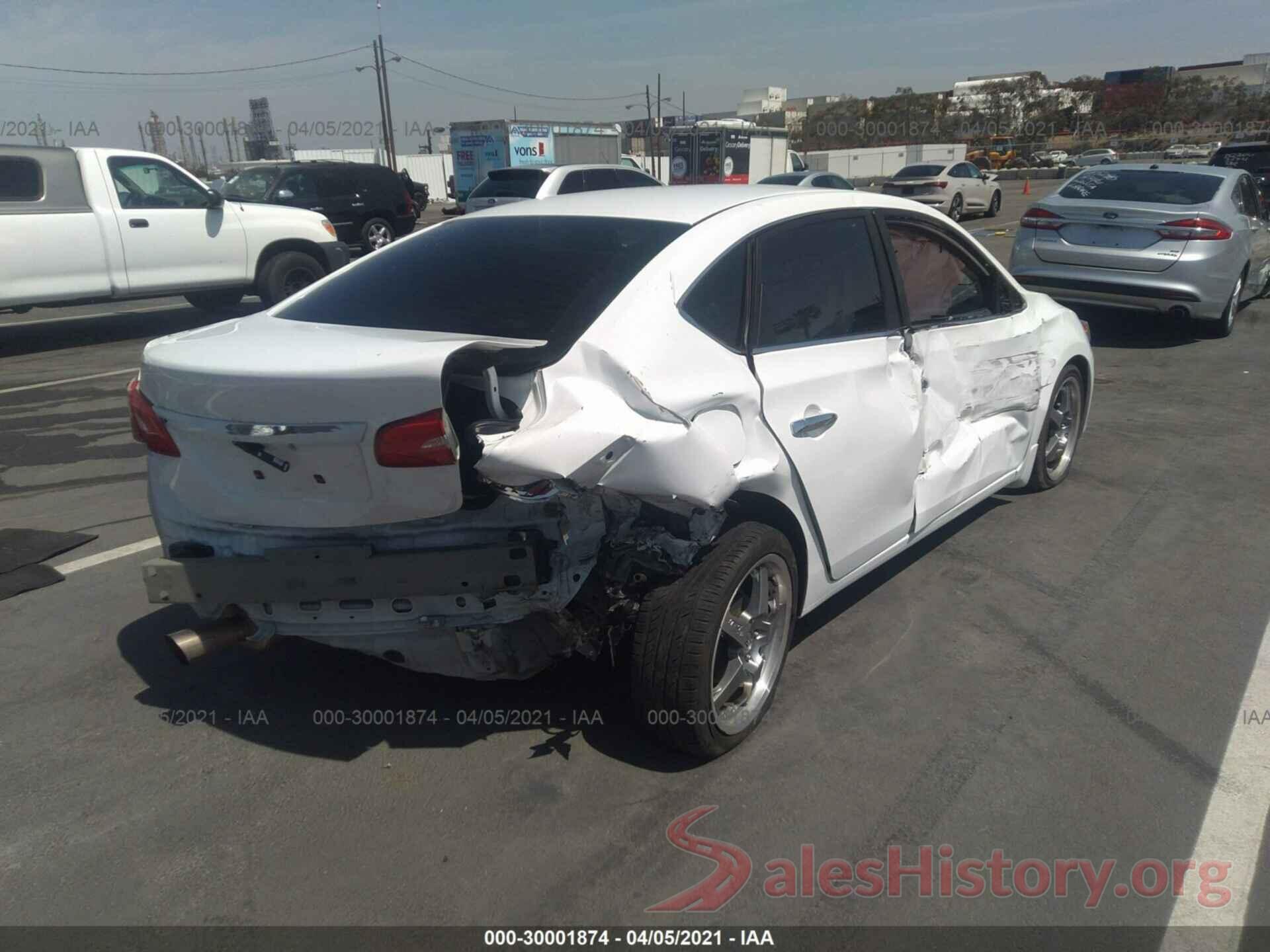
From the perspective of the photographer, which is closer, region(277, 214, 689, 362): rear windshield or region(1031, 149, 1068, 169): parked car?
region(277, 214, 689, 362): rear windshield

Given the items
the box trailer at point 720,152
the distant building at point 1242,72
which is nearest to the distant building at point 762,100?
the distant building at point 1242,72

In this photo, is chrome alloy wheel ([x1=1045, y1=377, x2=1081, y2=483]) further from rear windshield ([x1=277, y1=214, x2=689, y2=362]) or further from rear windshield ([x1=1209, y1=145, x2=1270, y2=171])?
rear windshield ([x1=1209, y1=145, x2=1270, y2=171])

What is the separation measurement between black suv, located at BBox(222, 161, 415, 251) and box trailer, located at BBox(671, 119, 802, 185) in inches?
752

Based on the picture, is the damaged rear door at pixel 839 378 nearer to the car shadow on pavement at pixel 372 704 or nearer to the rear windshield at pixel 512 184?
the car shadow on pavement at pixel 372 704

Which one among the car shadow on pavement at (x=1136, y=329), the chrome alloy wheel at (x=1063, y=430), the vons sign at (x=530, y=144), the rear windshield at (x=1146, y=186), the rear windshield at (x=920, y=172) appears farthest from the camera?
the vons sign at (x=530, y=144)

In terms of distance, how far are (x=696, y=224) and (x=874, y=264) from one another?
0.92m

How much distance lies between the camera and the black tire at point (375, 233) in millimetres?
16531

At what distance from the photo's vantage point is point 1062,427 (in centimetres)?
555

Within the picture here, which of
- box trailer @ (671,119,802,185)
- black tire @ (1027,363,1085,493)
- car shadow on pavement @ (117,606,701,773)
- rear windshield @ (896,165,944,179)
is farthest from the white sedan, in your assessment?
box trailer @ (671,119,802,185)

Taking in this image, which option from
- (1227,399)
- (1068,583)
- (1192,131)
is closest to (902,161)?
(1192,131)

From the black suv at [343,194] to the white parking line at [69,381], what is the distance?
6861 millimetres

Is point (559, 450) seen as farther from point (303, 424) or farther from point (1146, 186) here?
point (1146, 186)

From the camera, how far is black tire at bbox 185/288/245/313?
11742mm

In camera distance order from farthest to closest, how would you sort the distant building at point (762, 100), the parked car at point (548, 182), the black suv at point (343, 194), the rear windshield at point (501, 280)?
1. the distant building at point (762, 100)
2. the parked car at point (548, 182)
3. the black suv at point (343, 194)
4. the rear windshield at point (501, 280)
